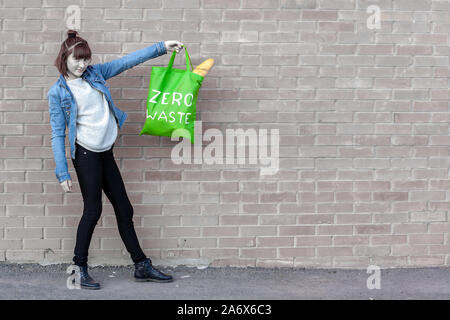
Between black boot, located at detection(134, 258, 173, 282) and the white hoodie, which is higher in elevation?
the white hoodie

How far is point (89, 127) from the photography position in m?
3.82

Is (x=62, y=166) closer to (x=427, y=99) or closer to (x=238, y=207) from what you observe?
(x=238, y=207)

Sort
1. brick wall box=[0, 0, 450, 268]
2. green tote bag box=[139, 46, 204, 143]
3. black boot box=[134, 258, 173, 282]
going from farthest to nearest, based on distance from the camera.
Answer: brick wall box=[0, 0, 450, 268] < black boot box=[134, 258, 173, 282] < green tote bag box=[139, 46, 204, 143]

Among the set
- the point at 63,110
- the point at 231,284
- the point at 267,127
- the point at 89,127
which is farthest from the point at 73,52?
the point at 231,284

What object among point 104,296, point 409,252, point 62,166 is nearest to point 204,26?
point 62,166

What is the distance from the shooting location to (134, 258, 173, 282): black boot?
13.6 feet

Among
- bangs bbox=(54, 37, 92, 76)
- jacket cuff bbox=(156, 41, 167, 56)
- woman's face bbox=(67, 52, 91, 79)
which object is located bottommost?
woman's face bbox=(67, 52, 91, 79)

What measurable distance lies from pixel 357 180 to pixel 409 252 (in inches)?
28.3

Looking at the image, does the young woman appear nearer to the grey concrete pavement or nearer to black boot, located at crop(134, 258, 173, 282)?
black boot, located at crop(134, 258, 173, 282)

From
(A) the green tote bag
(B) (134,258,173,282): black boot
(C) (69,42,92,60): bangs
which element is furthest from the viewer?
(B) (134,258,173,282): black boot

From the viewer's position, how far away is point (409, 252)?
4547 millimetres

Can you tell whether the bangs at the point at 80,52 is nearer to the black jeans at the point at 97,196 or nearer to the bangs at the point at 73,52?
the bangs at the point at 73,52

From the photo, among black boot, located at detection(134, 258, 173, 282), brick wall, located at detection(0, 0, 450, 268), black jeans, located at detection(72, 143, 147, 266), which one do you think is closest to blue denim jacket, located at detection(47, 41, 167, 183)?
black jeans, located at detection(72, 143, 147, 266)

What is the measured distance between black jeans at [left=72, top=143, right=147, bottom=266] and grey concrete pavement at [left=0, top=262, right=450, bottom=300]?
280 mm
